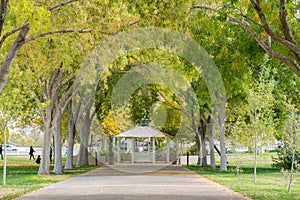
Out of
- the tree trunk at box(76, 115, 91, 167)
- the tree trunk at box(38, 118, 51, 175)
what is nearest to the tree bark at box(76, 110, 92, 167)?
the tree trunk at box(76, 115, 91, 167)

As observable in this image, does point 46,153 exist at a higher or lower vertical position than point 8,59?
lower

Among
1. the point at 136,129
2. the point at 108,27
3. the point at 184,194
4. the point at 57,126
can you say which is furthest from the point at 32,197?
the point at 136,129

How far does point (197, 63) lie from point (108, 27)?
13.2 ft

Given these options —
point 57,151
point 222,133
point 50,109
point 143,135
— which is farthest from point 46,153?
point 143,135

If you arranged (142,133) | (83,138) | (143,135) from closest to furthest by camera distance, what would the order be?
(83,138), (143,135), (142,133)

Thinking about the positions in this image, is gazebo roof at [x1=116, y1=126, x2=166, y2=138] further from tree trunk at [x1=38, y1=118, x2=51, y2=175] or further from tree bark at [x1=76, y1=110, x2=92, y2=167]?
tree trunk at [x1=38, y1=118, x2=51, y2=175]

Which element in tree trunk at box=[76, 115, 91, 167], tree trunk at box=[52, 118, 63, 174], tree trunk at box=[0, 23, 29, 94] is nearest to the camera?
tree trunk at box=[0, 23, 29, 94]

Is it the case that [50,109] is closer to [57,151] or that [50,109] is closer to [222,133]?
[57,151]

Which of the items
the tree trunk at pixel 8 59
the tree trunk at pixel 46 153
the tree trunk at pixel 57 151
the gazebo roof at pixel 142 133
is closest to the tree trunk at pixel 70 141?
the tree trunk at pixel 57 151

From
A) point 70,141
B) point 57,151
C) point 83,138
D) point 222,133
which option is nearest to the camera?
point 57,151

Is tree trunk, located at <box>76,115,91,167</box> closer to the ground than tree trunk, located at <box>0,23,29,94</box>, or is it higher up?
closer to the ground

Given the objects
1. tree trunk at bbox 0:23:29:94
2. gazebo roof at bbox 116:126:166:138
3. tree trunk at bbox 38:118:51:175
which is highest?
tree trunk at bbox 0:23:29:94

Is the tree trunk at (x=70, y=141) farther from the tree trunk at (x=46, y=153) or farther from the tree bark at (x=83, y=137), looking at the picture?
the tree trunk at (x=46, y=153)

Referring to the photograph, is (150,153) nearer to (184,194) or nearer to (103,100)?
(103,100)
